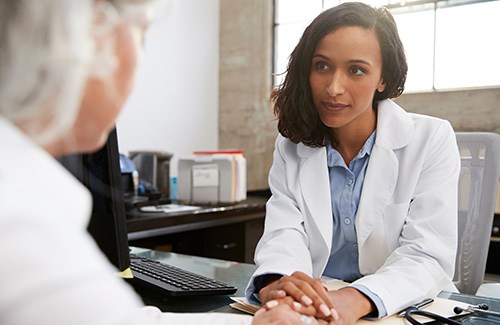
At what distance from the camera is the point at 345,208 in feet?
5.42

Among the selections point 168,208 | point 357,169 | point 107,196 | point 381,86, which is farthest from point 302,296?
point 168,208

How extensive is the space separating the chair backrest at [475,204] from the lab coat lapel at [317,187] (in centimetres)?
A: 59

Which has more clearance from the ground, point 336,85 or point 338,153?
point 336,85

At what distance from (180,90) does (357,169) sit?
2.94m

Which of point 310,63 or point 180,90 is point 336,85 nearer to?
point 310,63

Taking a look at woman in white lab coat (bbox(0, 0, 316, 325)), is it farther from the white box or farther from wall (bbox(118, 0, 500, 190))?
wall (bbox(118, 0, 500, 190))

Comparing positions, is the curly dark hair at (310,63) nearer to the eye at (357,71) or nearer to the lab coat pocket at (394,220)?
the eye at (357,71)

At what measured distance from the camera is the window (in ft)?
12.8

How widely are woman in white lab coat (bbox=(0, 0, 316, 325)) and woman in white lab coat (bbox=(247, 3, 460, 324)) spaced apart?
3.37 ft

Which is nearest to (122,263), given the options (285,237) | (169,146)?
(285,237)

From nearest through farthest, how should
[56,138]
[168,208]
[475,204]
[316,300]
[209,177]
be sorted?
[56,138] → [316,300] → [475,204] → [168,208] → [209,177]

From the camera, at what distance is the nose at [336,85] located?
160cm

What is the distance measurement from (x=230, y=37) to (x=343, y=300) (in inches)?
156

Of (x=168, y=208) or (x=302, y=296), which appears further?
(x=168, y=208)
